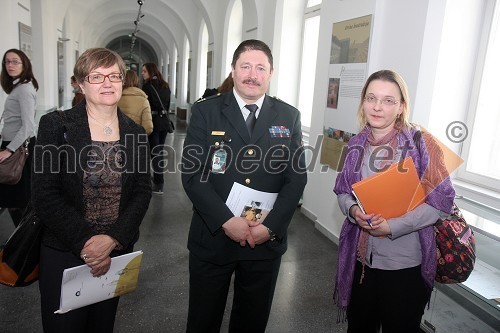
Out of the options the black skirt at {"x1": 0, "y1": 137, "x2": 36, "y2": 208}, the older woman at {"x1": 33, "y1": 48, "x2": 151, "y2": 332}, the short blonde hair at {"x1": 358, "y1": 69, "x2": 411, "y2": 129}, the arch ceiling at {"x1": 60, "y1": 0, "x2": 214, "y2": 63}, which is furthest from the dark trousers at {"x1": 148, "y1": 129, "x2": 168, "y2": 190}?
the arch ceiling at {"x1": 60, "y1": 0, "x2": 214, "y2": 63}

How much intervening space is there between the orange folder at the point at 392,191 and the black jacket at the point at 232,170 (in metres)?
0.38

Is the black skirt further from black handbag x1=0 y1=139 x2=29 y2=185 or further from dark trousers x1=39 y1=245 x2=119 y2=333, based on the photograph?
dark trousers x1=39 y1=245 x2=119 y2=333

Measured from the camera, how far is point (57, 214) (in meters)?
1.60

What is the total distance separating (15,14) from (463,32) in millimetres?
6003

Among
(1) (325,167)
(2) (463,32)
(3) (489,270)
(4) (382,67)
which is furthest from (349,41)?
(3) (489,270)

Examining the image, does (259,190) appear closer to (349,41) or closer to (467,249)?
(467,249)

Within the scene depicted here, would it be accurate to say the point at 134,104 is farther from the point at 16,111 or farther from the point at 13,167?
the point at 13,167

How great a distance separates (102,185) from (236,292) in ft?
3.07

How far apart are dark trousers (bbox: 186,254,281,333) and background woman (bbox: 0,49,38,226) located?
2.29 meters

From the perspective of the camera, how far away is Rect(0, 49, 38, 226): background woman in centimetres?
335

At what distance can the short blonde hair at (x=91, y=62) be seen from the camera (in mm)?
1662

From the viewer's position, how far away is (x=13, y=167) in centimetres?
332

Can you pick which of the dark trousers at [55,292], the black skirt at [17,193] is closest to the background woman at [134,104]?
the black skirt at [17,193]

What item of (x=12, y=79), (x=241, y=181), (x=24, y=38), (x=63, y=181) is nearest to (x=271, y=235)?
(x=241, y=181)
